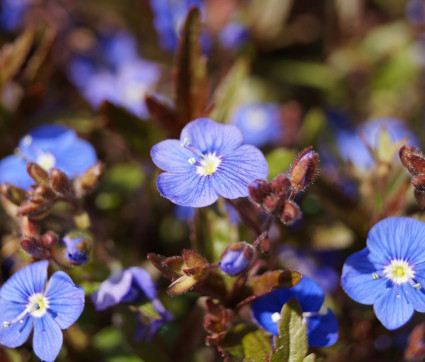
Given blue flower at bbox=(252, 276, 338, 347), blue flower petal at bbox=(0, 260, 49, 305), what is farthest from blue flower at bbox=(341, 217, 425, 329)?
blue flower petal at bbox=(0, 260, 49, 305)

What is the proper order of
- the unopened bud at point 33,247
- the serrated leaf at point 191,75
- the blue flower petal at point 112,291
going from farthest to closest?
the serrated leaf at point 191,75 → the blue flower petal at point 112,291 → the unopened bud at point 33,247

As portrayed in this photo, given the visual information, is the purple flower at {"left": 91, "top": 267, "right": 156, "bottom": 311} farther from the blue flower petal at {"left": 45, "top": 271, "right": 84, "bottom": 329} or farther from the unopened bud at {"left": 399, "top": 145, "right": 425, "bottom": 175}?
the unopened bud at {"left": 399, "top": 145, "right": 425, "bottom": 175}

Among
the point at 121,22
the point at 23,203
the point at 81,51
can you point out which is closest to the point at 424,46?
the point at 121,22

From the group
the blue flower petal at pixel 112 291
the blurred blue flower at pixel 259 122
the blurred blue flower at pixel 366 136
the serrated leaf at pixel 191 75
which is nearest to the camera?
the blue flower petal at pixel 112 291

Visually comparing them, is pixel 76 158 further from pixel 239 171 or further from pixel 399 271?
pixel 399 271

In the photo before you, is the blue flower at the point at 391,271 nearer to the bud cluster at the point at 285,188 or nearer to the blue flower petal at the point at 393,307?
the blue flower petal at the point at 393,307

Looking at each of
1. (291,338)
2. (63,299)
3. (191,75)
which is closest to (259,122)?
(191,75)

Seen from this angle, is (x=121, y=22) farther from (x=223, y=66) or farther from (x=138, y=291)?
(x=138, y=291)

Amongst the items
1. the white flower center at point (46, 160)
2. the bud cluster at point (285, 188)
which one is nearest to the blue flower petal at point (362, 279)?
the bud cluster at point (285, 188)
